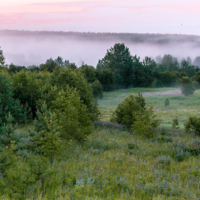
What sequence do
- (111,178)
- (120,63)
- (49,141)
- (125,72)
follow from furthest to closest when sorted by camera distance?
(120,63), (125,72), (49,141), (111,178)

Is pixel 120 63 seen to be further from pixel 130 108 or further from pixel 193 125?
pixel 193 125

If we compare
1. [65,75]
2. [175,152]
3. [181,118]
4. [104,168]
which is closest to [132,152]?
[175,152]

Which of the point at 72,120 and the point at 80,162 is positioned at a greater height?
the point at 72,120

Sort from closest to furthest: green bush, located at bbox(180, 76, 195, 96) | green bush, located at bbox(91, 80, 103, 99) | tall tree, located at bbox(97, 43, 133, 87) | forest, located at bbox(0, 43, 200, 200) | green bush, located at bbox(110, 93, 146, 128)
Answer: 1. forest, located at bbox(0, 43, 200, 200)
2. green bush, located at bbox(110, 93, 146, 128)
3. green bush, located at bbox(180, 76, 195, 96)
4. green bush, located at bbox(91, 80, 103, 99)
5. tall tree, located at bbox(97, 43, 133, 87)

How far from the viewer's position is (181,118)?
3784 centimetres

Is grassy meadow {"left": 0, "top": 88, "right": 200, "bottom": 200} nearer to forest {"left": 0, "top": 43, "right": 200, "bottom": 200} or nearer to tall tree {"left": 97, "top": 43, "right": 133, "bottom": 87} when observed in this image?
forest {"left": 0, "top": 43, "right": 200, "bottom": 200}

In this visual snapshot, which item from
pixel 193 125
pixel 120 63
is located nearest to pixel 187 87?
pixel 120 63

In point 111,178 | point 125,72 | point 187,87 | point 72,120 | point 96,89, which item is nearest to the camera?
point 111,178

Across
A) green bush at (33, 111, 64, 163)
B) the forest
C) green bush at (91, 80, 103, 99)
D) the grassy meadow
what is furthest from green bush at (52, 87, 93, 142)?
green bush at (91, 80, 103, 99)

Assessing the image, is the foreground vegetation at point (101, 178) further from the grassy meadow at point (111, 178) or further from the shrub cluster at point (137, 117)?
the shrub cluster at point (137, 117)

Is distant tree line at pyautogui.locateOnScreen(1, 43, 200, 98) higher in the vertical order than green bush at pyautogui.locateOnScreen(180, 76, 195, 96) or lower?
higher

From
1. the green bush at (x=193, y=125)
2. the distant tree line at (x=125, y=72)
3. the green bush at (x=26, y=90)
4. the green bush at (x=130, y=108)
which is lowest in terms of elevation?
the green bush at (x=193, y=125)

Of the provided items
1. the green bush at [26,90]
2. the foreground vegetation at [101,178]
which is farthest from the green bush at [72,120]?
the green bush at [26,90]

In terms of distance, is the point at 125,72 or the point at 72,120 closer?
the point at 72,120
